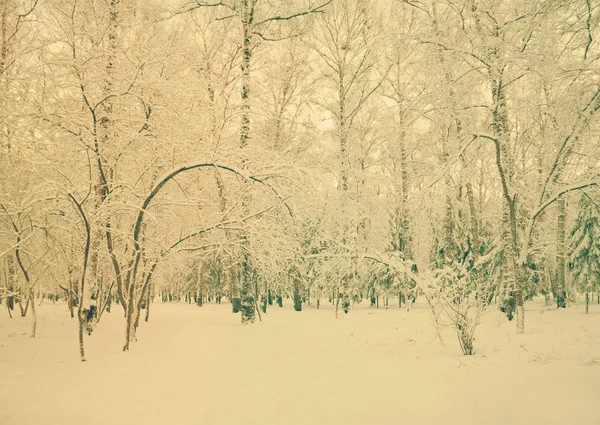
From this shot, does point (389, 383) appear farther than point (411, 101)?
No

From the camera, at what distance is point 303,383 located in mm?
5547

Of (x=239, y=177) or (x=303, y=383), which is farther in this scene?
(x=239, y=177)

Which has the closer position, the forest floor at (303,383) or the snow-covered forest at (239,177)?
the forest floor at (303,383)

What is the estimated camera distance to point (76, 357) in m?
7.39

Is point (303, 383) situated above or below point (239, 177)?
below

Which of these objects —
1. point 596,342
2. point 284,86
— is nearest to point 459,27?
point 596,342

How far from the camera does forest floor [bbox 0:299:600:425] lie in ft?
13.8

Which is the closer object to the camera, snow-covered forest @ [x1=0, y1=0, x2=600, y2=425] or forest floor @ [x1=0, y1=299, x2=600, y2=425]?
forest floor @ [x1=0, y1=299, x2=600, y2=425]

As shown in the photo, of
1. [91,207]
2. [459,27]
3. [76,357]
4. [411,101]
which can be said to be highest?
[459,27]

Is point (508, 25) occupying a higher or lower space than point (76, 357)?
higher

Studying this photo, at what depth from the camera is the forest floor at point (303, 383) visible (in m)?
4.21

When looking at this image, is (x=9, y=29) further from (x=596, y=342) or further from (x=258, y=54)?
(x=596, y=342)

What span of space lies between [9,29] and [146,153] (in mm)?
9899

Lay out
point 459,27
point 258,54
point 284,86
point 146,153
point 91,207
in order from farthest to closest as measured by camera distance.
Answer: point 284,86 → point 258,54 → point 459,27 → point 91,207 → point 146,153
